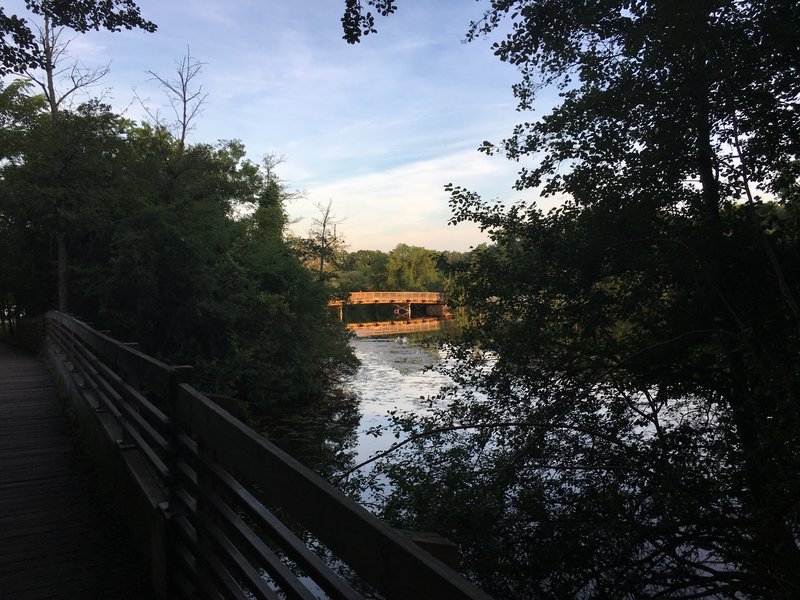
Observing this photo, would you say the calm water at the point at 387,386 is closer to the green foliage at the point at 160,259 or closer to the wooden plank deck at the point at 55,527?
the green foliage at the point at 160,259

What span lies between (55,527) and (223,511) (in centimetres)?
238

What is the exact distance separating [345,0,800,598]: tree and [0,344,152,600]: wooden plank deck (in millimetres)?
2786

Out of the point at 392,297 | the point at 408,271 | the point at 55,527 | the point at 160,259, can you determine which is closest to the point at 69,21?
the point at 55,527

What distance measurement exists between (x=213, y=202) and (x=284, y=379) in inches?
209

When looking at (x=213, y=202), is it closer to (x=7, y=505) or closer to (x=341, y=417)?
(x=341, y=417)

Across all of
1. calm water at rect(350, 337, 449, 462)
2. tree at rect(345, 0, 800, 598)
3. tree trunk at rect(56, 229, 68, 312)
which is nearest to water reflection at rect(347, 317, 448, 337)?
calm water at rect(350, 337, 449, 462)

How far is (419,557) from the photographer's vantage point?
1.20 meters

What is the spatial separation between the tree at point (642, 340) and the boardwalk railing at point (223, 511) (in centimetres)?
284

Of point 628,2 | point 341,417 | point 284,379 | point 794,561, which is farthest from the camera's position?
point 284,379

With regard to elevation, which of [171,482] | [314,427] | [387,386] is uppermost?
[171,482]

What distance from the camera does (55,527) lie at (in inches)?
155

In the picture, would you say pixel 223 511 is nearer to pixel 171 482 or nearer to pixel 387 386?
pixel 171 482

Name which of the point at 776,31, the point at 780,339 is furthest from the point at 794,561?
the point at 776,31

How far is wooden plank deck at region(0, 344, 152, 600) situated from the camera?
3.14m
